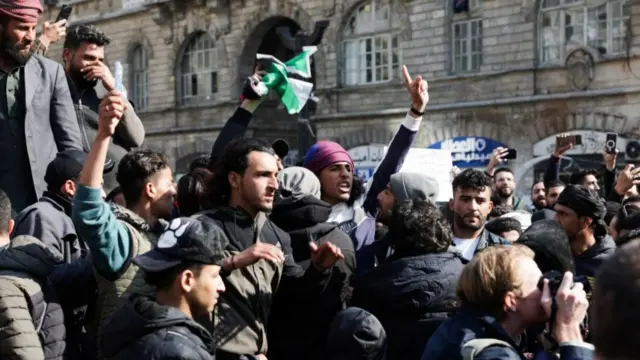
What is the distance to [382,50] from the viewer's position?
1047 inches

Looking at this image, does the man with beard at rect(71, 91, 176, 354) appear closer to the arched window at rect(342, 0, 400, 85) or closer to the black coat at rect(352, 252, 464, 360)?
the black coat at rect(352, 252, 464, 360)

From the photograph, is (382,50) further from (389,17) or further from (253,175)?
(253,175)

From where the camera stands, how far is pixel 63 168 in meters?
4.76

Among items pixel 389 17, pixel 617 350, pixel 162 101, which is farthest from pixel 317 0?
pixel 617 350

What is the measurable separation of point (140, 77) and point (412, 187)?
1173 inches

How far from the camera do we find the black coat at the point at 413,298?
14.0 ft

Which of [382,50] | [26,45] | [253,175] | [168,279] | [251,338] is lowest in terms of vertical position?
[251,338]

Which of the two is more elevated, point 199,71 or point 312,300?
point 199,71

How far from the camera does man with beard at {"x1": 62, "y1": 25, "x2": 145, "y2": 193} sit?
224 inches

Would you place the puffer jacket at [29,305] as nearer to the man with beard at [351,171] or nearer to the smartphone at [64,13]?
the man with beard at [351,171]

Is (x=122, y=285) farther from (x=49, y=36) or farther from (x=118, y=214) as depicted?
(x=49, y=36)

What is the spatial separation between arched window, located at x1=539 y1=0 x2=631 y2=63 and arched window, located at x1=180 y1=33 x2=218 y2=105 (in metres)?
12.1

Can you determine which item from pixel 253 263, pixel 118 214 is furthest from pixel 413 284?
pixel 118 214

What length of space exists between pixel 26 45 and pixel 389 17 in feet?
71.8
